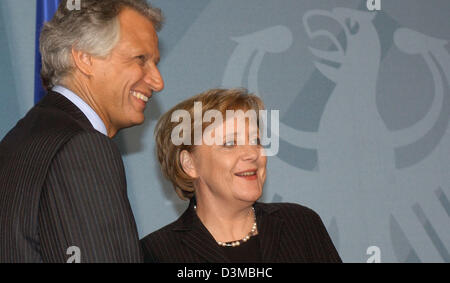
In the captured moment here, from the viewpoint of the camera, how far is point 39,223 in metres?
1.42

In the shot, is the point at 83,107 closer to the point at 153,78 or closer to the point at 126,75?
the point at 126,75

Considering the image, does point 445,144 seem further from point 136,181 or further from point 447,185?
point 136,181

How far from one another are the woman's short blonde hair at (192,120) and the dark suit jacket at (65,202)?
0.92m

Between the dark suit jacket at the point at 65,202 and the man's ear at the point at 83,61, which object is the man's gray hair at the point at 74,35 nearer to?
the man's ear at the point at 83,61

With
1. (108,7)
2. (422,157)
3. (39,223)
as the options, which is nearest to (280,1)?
(422,157)

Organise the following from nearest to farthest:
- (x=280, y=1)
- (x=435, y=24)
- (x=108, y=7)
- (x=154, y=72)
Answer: (x=108, y=7) < (x=154, y=72) < (x=280, y=1) < (x=435, y=24)

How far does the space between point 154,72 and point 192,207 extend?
61 cm

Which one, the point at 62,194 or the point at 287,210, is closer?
the point at 62,194

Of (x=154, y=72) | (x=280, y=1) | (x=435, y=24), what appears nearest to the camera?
(x=154, y=72)

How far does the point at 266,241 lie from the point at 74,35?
104 centimetres

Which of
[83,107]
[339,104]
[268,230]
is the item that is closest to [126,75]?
[83,107]

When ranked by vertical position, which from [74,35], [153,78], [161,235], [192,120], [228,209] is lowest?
[161,235]

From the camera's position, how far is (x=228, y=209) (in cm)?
233

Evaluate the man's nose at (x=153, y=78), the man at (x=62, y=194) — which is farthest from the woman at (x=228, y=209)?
the man at (x=62, y=194)
